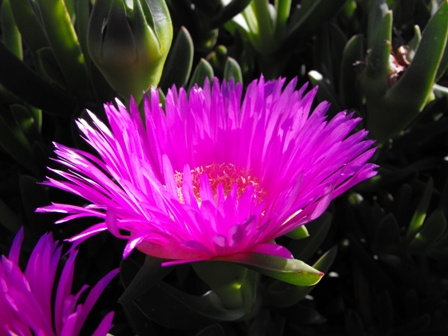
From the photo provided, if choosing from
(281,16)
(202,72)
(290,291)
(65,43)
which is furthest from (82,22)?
(290,291)

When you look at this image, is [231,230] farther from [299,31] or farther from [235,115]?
[299,31]

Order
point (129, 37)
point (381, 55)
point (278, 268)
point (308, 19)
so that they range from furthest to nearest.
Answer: point (308, 19), point (381, 55), point (129, 37), point (278, 268)

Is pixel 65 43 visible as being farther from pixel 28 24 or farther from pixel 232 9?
pixel 232 9

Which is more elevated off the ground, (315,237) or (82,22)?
(82,22)

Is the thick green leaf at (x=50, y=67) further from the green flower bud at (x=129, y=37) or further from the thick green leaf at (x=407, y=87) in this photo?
the thick green leaf at (x=407, y=87)

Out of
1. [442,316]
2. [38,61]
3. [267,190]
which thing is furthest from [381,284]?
[38,61]

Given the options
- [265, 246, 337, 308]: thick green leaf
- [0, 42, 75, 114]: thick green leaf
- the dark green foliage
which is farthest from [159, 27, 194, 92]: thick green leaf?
[265, 246, 337, 308]: thick green leaf

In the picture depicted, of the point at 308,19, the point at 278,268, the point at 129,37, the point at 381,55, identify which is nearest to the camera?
the point at 278,268
